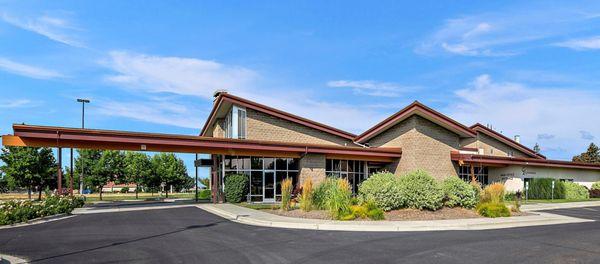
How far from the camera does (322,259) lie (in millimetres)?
9156

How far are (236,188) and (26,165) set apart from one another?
991 inches

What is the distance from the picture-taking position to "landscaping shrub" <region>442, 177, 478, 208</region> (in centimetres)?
1872

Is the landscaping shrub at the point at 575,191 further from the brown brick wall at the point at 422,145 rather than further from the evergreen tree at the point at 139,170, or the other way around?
the evergreen tree at the point at 139,170

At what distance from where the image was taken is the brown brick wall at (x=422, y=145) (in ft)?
102

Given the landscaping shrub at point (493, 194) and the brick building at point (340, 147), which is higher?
the brick building at point (340, 147)

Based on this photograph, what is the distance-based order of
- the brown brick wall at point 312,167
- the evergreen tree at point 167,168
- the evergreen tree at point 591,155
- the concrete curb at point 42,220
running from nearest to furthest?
1. the concrete curb at point 42,220
2. the brown brick wall at point 312,167
3. the evergreen tree at point 167,168
4. the evergreen tree at point 591,155

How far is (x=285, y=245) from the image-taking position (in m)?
10.9

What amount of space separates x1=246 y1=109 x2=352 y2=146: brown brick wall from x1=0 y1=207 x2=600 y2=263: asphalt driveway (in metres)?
16.3

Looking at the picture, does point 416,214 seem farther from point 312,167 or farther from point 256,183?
point 256,183

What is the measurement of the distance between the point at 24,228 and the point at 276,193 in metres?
16.3

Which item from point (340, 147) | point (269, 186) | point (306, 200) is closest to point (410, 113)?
point (340, 147)

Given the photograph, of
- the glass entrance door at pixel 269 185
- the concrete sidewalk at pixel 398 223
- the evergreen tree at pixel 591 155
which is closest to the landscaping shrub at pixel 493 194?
the concrete sidewalk at pixel 398 223

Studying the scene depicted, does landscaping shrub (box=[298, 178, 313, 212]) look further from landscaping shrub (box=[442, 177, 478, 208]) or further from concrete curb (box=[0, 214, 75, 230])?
concrete curb (box=[0, 214, 75, 230])

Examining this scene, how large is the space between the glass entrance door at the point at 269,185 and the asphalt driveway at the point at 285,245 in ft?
46.2
